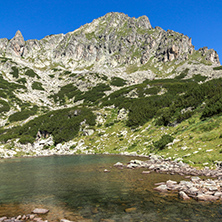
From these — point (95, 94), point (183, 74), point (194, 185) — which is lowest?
point (194, 185)

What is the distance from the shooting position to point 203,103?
39.4 meters

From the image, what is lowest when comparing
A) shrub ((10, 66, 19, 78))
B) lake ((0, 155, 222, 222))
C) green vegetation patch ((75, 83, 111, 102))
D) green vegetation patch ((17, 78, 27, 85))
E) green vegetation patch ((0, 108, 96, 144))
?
lake ((0, 155, 222, 222))

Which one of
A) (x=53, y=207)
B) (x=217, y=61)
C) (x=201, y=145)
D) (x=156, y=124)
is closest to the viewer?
(x=53, y=207)

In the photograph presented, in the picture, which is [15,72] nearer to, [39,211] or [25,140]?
[25,140]

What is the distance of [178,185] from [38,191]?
1227 centimetres

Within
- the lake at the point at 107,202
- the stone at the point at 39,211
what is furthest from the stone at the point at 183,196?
the stone at the point at 39,211

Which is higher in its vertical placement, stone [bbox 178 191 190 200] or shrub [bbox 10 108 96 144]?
shrub [bbox 10 108 96 144]

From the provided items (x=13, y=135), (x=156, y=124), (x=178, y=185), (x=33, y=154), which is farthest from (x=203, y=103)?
→ (x=13, y=135)

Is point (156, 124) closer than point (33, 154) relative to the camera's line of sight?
Yes

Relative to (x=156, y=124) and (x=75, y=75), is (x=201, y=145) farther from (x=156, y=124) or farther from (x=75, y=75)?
(x=75, y=75)

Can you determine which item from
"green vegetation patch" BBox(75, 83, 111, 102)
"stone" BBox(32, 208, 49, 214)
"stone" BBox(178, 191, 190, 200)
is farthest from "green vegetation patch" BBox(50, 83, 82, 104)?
"stone" BBox(178, 191, 190, 200)

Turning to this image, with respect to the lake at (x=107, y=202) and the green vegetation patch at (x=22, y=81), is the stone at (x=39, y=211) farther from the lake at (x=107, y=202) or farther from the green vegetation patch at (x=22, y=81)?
the green vegetation patch at (x=22, y=81)

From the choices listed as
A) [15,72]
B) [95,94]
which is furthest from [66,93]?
[15,72]

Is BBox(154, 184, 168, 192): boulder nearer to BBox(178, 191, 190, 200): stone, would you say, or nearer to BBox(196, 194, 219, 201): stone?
BBox(178, 191, 190, 200): stone
